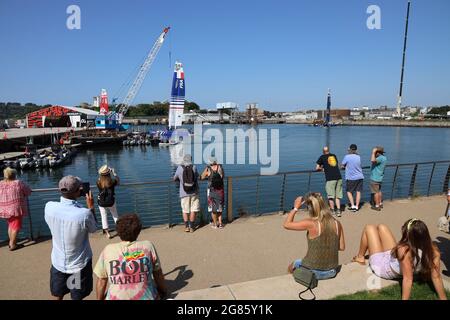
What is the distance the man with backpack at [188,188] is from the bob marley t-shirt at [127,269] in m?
3.86

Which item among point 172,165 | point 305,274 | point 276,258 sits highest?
point 305,274

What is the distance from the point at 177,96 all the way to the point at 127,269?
216ft

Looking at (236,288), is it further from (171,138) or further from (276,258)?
(171,138)

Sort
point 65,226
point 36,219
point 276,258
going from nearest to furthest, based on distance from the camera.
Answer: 1. point 65,226
2. point 276,258
3. point 36,219

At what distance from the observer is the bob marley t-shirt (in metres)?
3.09

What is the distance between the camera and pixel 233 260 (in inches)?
226

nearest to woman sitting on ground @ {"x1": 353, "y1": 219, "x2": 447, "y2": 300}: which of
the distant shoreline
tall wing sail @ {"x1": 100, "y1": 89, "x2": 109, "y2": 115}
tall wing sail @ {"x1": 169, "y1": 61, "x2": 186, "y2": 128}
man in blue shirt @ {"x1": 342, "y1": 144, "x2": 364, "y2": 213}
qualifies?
man in blue shirt @ {"x1": 342, "y1": 144, "x2": 364, "y2": 213}

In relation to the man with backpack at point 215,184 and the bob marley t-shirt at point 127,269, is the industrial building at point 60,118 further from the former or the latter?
the bob marley t-shirt at point 127,269

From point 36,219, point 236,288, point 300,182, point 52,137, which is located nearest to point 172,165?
point 300,182
